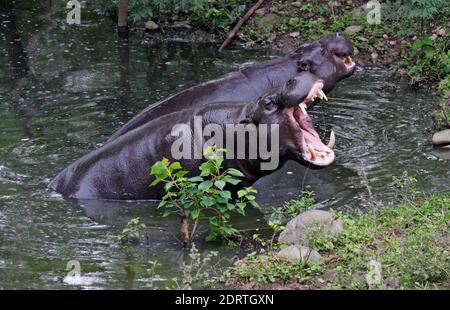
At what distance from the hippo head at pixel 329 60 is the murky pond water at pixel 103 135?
621 mm

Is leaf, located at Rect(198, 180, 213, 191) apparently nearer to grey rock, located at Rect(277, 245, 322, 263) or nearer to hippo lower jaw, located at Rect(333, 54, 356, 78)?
grey rock, located at Rect(277, 245, 322, 263)

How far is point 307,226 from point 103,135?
3676 mm

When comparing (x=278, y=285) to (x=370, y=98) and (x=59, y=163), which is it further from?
(x=370, y=98)

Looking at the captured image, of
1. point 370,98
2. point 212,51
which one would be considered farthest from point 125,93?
point 370,98

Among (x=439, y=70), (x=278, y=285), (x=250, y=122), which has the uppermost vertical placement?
(x=439, y=70)

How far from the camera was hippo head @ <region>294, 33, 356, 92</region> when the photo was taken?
9.77 meters

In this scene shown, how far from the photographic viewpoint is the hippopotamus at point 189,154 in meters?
7.81

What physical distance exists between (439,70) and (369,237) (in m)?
5.11

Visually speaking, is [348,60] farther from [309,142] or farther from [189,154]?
[189,154]

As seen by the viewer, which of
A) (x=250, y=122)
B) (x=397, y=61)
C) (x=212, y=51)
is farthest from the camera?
(x=212, y=51)

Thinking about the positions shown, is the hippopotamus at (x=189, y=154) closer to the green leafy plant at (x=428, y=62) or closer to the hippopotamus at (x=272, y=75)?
the hippopotamus at (x=272, y=75)

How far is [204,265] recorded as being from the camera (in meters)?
6.67

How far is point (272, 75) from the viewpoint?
32.7 ft

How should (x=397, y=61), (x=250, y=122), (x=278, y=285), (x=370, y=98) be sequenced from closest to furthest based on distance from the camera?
(x=278, y=285) < (x=250, y=122) < (x=370, y=98) < (x=397, y=61)
